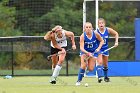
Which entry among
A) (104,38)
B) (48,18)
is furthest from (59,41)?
(48,18)

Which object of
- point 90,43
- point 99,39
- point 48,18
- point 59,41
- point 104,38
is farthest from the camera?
point 48,18

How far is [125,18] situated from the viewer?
4116 centimetres

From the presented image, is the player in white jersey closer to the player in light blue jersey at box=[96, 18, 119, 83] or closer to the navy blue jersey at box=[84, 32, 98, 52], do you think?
the navy blue jersey at box=[84, 32, 98, 52]

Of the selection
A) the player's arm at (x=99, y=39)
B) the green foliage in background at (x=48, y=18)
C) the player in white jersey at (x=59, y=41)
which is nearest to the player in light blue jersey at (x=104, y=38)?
the player's arm at (x=99, y=39)

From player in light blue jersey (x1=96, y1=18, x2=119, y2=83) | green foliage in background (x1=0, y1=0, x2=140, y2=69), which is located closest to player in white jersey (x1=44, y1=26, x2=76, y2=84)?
player in light blue jersey (x1=96, y1=18, x2=119, y2=83)

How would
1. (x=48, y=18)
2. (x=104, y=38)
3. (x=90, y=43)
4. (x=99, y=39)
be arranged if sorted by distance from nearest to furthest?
(x=90, y=43)
(x=99, y=39)
(x=104, y=38)
(x=48, y=18)

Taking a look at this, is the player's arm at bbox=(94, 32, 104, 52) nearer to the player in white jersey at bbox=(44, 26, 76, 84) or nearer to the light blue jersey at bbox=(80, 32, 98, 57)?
the light blue jersey at bbox=(80, 32, 98, 57)

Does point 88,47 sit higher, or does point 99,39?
point 99,39

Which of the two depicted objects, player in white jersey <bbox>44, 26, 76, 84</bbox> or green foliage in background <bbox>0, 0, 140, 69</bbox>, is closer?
player in white jersey <bbox>44, 26, 76, 84</bbox>

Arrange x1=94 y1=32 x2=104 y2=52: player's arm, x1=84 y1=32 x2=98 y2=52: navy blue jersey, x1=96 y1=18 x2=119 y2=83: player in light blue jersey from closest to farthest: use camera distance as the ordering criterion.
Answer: x1=84 y1=32 x2=98 y2=52: navy blue jersey
x1=94 y1=32 x2=104 y2=52: player's arm
x1=96 y1=18 x2=119 y2=83: player in light blue jersey

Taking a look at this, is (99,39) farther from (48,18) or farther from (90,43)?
(48,18)

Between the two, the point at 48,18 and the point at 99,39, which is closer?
the point at 99,39

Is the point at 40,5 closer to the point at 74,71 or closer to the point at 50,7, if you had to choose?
the point at 50,7

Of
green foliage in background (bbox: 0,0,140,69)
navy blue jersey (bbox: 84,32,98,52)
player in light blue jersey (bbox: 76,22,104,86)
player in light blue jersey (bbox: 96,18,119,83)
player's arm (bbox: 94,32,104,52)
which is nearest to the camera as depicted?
player in light blue jersey (bbox: 76,22,104,86)
